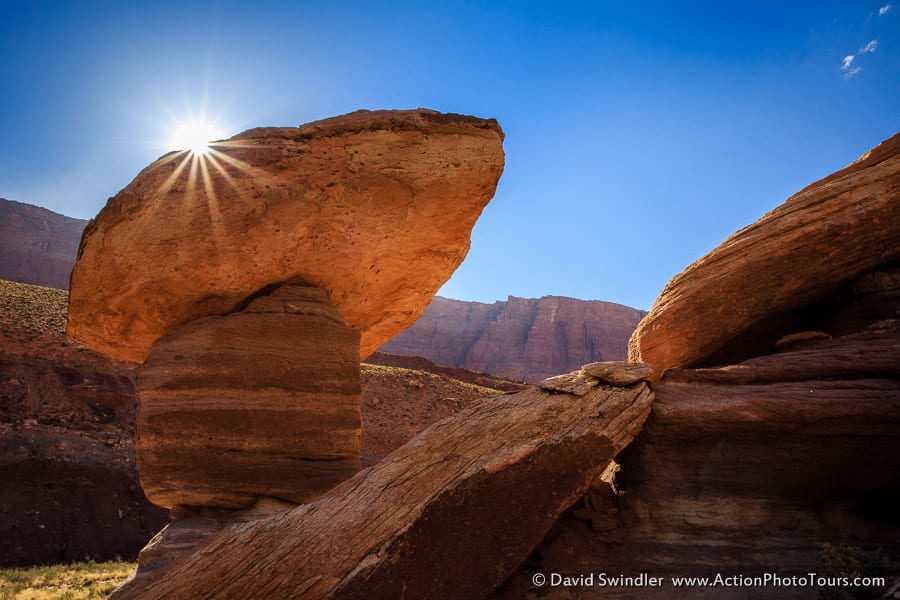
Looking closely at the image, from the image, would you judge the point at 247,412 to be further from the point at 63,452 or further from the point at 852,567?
the point at 63,452

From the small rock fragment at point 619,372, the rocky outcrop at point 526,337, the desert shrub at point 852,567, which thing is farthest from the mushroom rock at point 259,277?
the rocky outcrop at point 526,337

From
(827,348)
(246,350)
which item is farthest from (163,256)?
(827,348)

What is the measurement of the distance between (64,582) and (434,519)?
1208 cm

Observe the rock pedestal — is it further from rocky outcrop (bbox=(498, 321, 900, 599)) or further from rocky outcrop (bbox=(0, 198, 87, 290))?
rocky outcrop (bbox=(0, 198, 87, 290))

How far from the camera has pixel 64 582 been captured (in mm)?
12164

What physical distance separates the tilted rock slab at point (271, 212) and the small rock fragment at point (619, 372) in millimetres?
3376

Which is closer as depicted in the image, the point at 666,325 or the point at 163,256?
the point at 163,256

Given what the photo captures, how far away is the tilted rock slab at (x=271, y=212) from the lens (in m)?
7.71

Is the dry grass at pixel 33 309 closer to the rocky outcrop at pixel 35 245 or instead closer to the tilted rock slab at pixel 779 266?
the tilted rock slab at pixel 779 266

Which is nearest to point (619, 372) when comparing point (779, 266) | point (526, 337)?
point (779, 266)

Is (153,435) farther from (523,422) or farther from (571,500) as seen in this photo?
(571,500)

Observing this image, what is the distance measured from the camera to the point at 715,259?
29.5 feet

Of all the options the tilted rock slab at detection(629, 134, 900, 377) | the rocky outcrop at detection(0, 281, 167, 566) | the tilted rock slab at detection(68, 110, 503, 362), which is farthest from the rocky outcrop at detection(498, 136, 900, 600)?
the rocky outcrop at detection(0, 281, 167, 566)

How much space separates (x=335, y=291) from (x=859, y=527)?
751 cm
